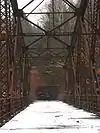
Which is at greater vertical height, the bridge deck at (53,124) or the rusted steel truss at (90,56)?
the rusted steel truss at (90,56)

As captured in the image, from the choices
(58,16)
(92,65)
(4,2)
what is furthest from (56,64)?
(4,2)

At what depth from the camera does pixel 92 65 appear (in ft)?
88.6

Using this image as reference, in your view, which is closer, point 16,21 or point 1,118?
point 1,118

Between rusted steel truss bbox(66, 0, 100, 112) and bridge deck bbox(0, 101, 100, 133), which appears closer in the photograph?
bridge deck bbox(0, 101, 100, 133)

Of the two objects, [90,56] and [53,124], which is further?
[90,56]

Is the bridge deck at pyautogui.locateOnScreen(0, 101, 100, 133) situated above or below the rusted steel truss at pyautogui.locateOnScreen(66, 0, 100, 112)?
below

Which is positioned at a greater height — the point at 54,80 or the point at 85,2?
the point at 85,2

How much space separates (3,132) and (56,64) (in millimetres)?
49070

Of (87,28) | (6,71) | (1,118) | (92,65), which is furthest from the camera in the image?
(87,28)

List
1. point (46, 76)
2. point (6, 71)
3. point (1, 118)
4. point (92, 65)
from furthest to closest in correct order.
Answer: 1. point (46, 76)
2. point (92, 65)
3. point (6, 71)
4. point (1, 118)

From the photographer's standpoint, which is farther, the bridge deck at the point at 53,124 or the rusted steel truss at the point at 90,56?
the rusted steel truss at the point at 90,56

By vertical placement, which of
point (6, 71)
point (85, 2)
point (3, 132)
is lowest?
point (3, 132)

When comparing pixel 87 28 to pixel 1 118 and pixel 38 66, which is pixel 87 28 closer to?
pixel 1 118

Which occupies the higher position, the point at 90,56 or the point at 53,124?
the point at 90,56
